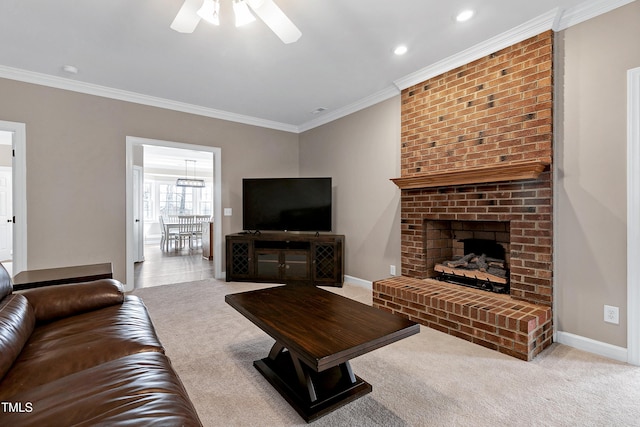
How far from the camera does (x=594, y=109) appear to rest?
2.24m

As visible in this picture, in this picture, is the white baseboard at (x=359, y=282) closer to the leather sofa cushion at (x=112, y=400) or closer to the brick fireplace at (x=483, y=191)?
the brick fireplace at (x=483, y=191)

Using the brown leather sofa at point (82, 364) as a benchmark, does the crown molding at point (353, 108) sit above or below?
above

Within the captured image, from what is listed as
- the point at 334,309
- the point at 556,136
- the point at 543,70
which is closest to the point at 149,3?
the point at 334,309

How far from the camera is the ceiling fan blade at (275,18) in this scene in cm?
185

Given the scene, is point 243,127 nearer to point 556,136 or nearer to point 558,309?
point 556,136

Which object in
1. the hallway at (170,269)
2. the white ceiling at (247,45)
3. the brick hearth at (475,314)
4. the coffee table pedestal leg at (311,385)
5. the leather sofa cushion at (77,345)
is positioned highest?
the white ceiling at (247,45)

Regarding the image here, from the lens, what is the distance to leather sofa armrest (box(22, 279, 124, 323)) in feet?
5.85

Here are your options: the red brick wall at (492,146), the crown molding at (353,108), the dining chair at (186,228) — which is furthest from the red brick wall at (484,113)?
the dining chair at (186,228)

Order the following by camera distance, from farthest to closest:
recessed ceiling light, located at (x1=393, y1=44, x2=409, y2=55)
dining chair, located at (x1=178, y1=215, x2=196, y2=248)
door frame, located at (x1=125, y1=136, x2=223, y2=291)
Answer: dining chair, located at (x1=178, y1=215, x2=196, y2=248) < door frame, located at (x1=125, y1=136, x2=223, y2=291) < recessed ceiling light, located at (x1=393, y1=44, x2=409, y2=55)

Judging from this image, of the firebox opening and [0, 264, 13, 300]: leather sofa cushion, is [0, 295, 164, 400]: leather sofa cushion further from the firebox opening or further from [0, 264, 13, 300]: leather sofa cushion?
the firebox opening

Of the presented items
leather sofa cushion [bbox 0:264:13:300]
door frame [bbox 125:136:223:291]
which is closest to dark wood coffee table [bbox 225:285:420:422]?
leather sofa cushion [bbox 0:264:13:300]

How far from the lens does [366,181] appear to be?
4.12 metres

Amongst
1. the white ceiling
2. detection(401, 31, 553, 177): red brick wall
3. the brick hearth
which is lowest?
the brick hearth

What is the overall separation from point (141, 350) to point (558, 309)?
2.90 meters
